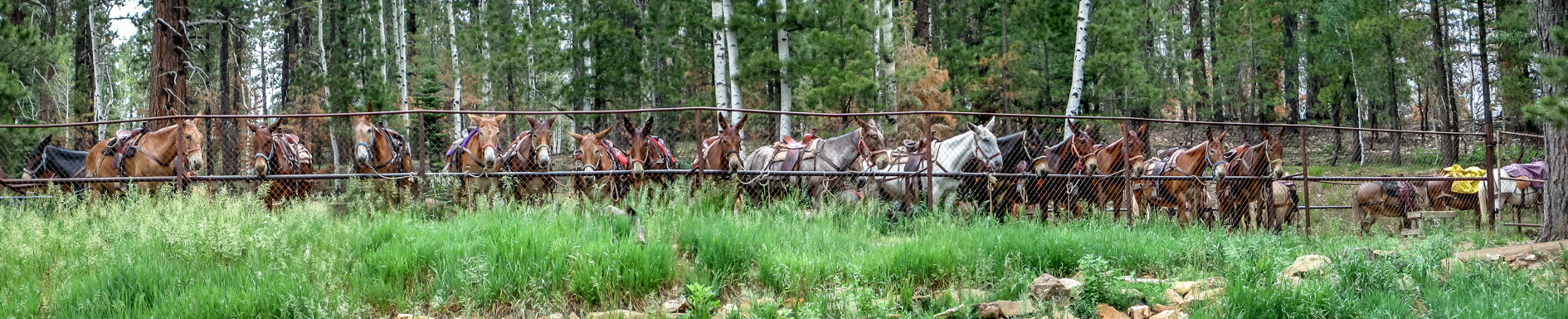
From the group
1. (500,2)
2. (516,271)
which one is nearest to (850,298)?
(516,271)

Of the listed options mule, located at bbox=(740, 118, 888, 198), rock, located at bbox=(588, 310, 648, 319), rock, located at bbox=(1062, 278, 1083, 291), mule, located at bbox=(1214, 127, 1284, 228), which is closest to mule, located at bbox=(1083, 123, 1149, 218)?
mule, located at bbox=(1214, 127, 1284, 228)

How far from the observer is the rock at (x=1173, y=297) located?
5.76 m

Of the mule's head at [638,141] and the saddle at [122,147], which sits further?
the saddle at [122,147]

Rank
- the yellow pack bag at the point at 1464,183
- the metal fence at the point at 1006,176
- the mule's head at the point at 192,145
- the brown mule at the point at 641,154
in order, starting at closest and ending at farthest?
the metal fence at the point at 1006,176
the mule's head at the point at 192,145
the brown mule at the point at 641,154
the yellow pack bag at the point at 1464,183

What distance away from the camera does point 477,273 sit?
5.94 metres

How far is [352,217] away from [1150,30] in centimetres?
2462

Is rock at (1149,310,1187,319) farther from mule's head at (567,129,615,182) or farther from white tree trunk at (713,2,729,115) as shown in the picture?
white tree trunk at (713,2,729,115)

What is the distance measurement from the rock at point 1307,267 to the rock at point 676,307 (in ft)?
11.3

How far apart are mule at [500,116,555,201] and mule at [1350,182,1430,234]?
11.2 meters

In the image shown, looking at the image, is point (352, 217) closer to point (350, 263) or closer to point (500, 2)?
point (350, 263)

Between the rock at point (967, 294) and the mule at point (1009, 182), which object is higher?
the mule at point (1009, 182)

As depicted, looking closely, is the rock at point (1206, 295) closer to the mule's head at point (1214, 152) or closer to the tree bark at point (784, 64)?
the mule's head at point (1214, 152)

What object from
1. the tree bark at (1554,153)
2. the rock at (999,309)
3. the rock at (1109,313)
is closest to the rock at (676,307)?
the rock at (999,309)

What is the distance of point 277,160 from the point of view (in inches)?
455
